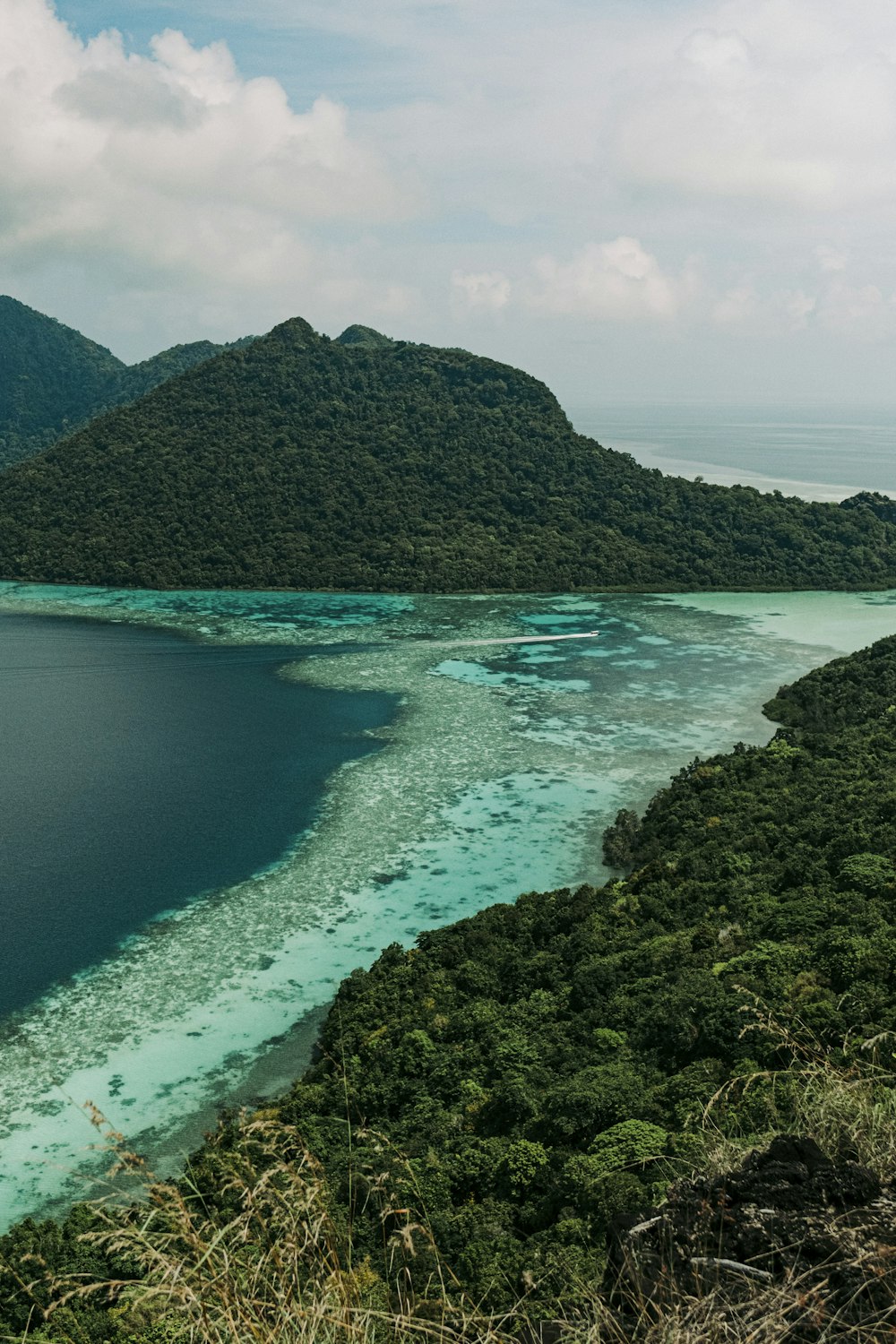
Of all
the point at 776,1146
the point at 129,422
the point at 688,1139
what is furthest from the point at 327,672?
the point at 129,422

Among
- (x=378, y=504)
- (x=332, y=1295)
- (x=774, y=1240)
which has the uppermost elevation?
(x=378, y=504)

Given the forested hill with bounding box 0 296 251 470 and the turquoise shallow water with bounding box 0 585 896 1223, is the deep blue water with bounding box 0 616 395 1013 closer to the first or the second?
the turquoise shallow water with bounding box 0 585 896 1223

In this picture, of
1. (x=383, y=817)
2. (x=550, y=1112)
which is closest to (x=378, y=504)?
(x=383, y=817)

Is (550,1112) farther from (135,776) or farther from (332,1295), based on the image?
(135,776)

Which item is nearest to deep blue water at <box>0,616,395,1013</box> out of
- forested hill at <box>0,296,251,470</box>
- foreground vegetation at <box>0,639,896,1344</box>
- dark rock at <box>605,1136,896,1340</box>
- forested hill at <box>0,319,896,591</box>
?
foreground vegetation at <box>0,639,896,1344</box>

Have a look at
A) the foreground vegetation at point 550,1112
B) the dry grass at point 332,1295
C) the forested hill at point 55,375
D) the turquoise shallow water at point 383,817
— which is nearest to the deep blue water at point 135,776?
the turquoise shallow water at point 383,817

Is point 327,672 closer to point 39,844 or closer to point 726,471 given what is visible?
point 39,844
